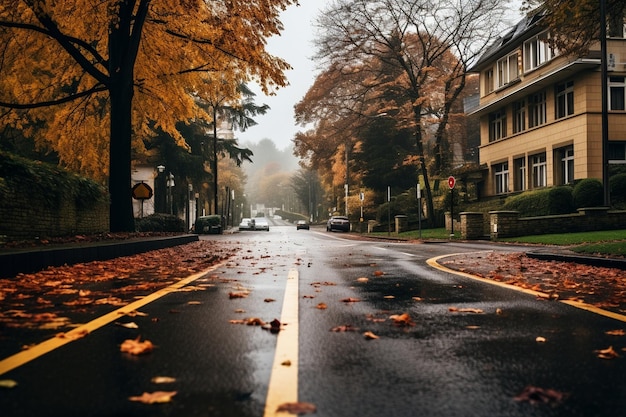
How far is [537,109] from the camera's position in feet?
108

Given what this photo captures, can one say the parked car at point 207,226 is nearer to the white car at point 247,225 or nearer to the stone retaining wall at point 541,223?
the white car at point 247,225

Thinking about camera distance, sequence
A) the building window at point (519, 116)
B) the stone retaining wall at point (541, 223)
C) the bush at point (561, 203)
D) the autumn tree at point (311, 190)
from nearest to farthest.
Result: 1. the stone retaining wall at point (541, 223)
2. the bush at point (561, 203)
3. the building window at point (519, 116)
4. the autumn tree at point (311, 190)

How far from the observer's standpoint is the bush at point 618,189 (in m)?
25.1

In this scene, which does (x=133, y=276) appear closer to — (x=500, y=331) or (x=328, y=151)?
(x=500, y=331)

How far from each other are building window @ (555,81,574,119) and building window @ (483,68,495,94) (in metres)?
8.24

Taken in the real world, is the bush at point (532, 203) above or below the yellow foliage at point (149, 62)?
below

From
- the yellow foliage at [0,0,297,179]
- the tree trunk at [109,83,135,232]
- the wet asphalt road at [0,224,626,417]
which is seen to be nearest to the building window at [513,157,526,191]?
the yellow foliage at [0,0,297,179]

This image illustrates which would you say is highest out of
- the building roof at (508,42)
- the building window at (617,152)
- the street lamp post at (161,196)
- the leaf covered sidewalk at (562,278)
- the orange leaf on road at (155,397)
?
the building roof at (508,42)

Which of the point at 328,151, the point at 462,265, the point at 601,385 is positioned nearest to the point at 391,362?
the point at 601,385

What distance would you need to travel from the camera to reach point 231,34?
18078 mm

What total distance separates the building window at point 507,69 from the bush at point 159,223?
23.2m

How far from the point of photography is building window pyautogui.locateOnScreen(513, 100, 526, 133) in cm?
3459

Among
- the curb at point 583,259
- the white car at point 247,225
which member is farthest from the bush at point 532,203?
the white car at point 247,225

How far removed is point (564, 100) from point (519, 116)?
5184mm
